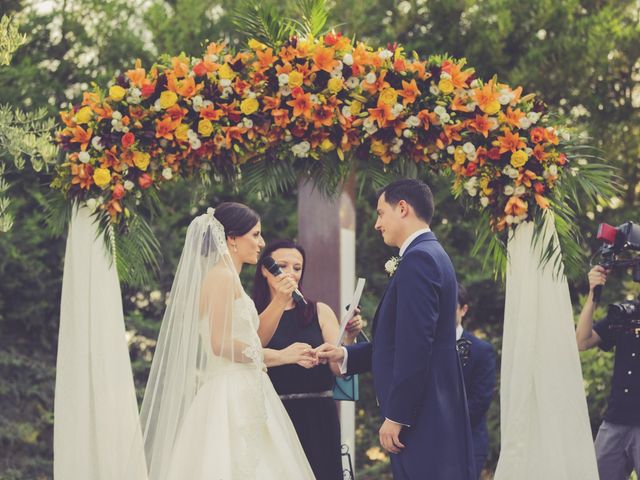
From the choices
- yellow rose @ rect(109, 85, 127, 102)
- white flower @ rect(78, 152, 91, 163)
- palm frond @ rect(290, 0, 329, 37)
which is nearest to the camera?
white flower @ rect(78, 152, 91, 163)

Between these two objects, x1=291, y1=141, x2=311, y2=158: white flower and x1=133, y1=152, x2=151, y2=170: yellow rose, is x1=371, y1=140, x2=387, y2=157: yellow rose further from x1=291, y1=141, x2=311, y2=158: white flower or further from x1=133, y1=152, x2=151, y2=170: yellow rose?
x1=133, y1=152, x2=151, y2=170: yellow rose

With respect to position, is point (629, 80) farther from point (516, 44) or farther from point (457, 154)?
point (457, 154)

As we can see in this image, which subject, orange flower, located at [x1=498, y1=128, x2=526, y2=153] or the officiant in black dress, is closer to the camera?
the officiant in black dress

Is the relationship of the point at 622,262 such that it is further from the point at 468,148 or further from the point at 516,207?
the point at 468,148

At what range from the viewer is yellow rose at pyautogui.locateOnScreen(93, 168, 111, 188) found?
18.7ft

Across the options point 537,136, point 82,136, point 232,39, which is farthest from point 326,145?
point 232,39

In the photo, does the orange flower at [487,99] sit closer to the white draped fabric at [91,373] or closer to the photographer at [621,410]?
the photographer at [621,410]

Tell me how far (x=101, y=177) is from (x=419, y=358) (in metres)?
2.39

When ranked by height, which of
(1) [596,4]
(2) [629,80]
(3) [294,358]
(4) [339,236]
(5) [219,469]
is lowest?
(5) [219,469]

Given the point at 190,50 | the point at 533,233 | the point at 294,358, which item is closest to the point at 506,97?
the point at 533,233

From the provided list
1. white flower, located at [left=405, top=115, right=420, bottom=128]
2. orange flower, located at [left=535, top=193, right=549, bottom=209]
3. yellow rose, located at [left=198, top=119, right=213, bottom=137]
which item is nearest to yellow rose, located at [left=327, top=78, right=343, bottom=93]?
white flower, located at [left=405, top=115, right=420, bottom=128]

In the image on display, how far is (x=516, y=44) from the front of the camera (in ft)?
35.2

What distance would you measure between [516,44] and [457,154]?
210 inches

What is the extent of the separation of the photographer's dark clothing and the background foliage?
4222 mm
